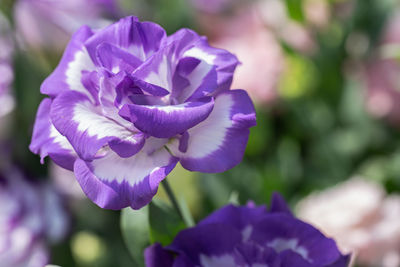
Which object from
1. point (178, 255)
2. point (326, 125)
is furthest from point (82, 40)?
point (326, 125)

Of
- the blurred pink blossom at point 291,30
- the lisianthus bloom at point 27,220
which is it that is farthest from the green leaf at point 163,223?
the blurred pink blossom at point 291,30

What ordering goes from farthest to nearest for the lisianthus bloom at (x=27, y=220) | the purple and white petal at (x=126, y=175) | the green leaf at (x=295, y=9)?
1. the green leaf at (x=295, y=9)
2. the lisianthus bloom at (x=27, y=220)
3. the purple and white petal at (x=126, y=175)

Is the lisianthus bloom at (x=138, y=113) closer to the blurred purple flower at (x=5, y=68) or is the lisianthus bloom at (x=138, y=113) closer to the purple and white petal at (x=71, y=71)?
the purple and white petal at (x=71, y=71)

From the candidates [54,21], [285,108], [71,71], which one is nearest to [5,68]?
[54,21]

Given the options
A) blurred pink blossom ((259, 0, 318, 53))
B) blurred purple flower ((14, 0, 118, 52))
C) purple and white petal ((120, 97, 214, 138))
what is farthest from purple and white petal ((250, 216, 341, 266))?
blurred pink blossom ((259, 0, 318, 53))

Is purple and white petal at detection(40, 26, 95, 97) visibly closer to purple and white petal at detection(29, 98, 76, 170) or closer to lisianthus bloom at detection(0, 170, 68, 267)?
purple and white petal at detection(29, 98, 76, 170)

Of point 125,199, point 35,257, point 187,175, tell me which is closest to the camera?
point 125,199

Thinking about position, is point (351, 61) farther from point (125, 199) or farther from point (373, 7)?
point (125, 199)
